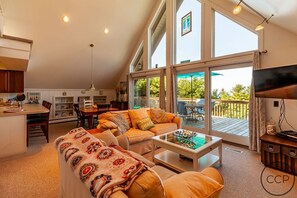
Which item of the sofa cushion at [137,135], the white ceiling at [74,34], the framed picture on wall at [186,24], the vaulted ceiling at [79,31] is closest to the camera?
the sofa cushion at [137,135]

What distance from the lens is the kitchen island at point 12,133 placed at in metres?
2.92

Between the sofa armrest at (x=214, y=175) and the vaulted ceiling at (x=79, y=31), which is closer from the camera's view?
the sofa armrest at (x=214, y=175)

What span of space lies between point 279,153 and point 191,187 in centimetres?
233

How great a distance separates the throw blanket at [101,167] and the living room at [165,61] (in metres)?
1.21

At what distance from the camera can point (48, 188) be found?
202cm

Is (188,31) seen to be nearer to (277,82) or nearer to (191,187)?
(277,82)

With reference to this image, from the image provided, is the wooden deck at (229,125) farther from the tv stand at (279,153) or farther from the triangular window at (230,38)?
the triangular window at (230,38)

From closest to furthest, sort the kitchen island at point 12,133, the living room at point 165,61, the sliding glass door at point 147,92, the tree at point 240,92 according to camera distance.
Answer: the living room at point 165,61 → the kitchen island at point 12,133 → the tree at point 240,92 → the sliding glass door at point 147,92

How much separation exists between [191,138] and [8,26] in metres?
5.16

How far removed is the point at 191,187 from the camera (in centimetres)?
97

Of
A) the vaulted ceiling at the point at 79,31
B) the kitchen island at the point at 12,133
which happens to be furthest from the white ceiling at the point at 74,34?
the kitchen island at the point at 12,133

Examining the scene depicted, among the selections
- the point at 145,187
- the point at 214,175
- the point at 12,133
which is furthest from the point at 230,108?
the point at 12,133

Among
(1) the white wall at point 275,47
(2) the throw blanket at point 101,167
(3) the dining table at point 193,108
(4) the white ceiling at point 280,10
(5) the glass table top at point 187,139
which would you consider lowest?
(5) the glass table top at point 187,139

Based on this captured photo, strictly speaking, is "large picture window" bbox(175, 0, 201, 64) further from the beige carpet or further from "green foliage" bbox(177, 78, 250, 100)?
the beige carpet
